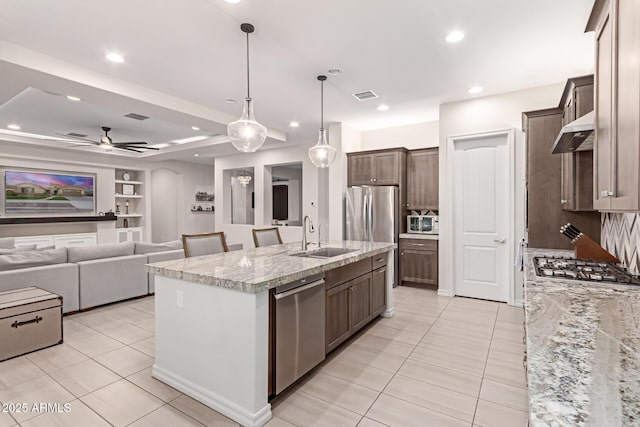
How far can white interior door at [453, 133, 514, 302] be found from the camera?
4426 mm

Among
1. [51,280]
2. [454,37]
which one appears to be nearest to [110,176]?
[51,280]

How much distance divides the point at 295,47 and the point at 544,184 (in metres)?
2.89

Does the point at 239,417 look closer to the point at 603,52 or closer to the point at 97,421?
the point at 97,421

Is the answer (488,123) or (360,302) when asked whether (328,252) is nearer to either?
(360,302)

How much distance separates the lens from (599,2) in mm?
1634

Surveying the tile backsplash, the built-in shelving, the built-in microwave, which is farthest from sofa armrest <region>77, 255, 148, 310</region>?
the built-in shelving

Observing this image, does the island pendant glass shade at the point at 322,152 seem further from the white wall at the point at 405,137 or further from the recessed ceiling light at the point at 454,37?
the white wall at the point at 405,137

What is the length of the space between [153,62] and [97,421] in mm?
3205

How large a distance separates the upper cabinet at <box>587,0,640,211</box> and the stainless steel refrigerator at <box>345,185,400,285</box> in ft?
11.6

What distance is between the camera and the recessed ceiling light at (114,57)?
3.17 metres

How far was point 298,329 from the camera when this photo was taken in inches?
90.9

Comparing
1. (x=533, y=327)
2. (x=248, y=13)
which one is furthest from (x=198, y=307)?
(x=248, y=13)

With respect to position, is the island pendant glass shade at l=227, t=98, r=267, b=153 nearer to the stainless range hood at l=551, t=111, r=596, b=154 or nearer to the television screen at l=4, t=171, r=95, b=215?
the stainless range hood at l=551, t=111, r=596, b=154

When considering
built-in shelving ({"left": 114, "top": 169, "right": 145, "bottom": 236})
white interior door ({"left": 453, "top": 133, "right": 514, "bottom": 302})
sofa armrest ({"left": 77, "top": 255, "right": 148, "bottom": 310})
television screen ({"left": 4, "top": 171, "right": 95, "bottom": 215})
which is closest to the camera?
sofa armrest ({"left": 77, "top": 255, "right": 148, "bottom": 310})
